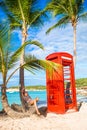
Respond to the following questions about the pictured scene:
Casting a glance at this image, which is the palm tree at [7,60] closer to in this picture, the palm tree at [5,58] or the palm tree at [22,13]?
the palm tree at [5,58]

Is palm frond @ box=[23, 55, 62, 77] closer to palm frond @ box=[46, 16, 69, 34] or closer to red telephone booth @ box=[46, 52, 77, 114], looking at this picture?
red telephone booth @ box=[46, 52, 77, 114]

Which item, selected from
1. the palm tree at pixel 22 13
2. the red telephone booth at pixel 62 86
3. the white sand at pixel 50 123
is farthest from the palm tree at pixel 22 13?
the white sand at pixel 50 123

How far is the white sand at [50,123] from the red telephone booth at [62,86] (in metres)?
0.70

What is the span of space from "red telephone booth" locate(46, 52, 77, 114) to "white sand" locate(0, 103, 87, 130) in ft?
2.28

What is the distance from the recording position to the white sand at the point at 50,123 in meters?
8.97

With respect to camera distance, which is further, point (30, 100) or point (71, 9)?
point (71, 9)

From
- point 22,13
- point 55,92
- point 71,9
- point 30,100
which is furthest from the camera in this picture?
point 71,9

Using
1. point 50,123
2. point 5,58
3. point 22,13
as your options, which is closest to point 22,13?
point 22,13

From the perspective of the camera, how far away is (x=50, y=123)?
31.1ft

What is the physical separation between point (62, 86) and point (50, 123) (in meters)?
2.02

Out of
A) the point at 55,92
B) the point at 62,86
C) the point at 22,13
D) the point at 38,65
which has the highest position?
the point at 22,13

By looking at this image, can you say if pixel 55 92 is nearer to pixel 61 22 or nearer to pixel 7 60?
pixel 7 60

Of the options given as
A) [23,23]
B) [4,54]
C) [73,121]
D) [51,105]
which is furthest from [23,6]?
[73,121]

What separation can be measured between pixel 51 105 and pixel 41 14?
4.92 metres
